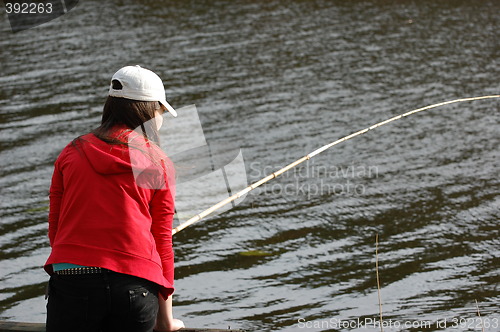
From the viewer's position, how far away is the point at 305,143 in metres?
8.36

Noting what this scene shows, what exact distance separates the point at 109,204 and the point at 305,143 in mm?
5661

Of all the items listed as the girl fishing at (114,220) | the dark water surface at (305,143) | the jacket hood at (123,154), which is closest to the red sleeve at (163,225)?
the girl fishing at (114,220)

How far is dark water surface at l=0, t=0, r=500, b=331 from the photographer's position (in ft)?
18.0

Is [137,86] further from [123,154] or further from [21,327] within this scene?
[21,327]

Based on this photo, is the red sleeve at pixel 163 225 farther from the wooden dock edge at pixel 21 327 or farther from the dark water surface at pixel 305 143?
the dark water surface at pixel 305 143

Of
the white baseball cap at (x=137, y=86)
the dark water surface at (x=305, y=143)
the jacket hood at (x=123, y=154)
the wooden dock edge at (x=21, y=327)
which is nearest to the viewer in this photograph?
the jacket hood at (x=123, y=154)

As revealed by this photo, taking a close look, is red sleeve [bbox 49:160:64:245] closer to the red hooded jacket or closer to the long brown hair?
the red hooded jacket

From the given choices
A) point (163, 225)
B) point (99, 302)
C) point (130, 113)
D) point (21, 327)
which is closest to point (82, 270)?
point (99, 302)

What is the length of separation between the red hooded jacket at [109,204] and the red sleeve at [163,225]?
41 millimetres

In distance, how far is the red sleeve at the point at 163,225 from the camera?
2.97 metres

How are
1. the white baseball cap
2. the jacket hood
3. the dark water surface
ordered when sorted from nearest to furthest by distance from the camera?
the jacket hood < the white baseball cap < the dark water surface

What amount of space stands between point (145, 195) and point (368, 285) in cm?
301

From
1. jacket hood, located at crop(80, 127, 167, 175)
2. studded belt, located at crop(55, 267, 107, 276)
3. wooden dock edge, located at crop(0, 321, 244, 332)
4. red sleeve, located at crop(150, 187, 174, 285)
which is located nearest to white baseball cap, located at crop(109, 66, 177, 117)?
jacket hood, located at crop(80, 127, 167, 175)

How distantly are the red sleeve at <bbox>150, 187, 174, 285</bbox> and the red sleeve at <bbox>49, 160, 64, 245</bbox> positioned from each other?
1.16ft
